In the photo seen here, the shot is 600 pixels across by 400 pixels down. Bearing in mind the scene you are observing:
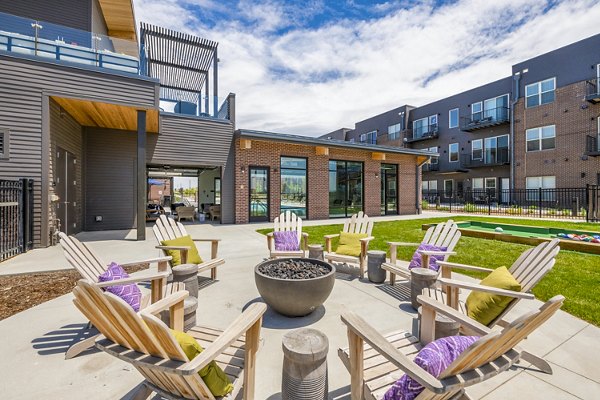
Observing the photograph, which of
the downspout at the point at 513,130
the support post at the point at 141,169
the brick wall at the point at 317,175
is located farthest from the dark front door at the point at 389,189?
the support post at the point at 141,169

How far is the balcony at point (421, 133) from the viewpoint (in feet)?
89.8

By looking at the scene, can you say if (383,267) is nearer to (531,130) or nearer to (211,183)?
(211,183)

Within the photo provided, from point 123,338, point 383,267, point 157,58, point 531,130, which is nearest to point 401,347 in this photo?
point 123,338

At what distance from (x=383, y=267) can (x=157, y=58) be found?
520 inches

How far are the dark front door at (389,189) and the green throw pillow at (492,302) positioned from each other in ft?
44.2

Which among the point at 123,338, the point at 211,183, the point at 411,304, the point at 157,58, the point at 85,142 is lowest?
the point at 411,304

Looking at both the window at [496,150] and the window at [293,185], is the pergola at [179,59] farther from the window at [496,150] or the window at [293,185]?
the window at [496,150]

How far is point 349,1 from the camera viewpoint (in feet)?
25.6

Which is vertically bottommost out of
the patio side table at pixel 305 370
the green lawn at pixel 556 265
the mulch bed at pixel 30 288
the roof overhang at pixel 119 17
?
the mulch bed at pixel 30 288

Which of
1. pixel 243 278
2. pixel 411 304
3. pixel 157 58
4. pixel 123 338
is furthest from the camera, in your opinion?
pixel 157 58

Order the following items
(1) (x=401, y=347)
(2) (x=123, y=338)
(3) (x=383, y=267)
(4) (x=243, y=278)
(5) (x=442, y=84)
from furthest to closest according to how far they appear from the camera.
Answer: (5) (x=442, y=84)
(4) (x=243, y=278)
(3) (x=383, y=267)
(1) (x=401, y=347)
(2) (x=123, y=338)

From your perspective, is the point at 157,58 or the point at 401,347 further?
the point at 157,58

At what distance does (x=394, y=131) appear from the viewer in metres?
31.5

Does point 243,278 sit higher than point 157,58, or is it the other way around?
point 157,58
